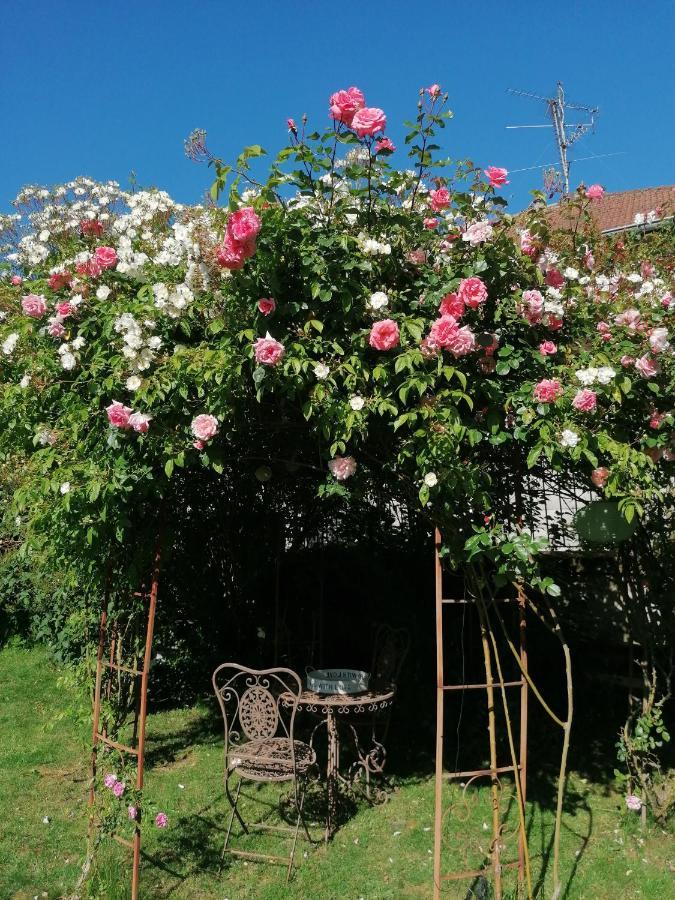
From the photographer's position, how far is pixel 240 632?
20.8ft

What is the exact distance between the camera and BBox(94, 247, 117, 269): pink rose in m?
3.34

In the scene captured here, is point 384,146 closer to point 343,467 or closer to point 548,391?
point 548,391

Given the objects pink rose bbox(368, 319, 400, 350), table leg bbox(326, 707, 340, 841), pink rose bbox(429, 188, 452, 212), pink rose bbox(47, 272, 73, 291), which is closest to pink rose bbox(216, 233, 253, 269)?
pink rose bbox(368, 319, 400, 350)

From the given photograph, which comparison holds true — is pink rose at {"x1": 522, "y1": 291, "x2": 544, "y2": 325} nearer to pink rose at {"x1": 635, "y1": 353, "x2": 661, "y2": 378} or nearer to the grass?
pink rose at {"x1": 635, "y1": 353, "x2": 661, "y2": 378}

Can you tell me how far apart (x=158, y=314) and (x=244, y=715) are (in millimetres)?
2032

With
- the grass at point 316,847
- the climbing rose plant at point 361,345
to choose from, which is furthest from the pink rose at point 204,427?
the grass at point 316,847

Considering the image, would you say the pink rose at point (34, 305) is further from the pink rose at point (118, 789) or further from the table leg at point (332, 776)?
the table leg at point (332, 776)

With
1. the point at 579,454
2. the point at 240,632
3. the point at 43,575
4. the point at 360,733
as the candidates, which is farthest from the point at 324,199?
the point at 43,575

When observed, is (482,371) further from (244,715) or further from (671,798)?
(671,798)

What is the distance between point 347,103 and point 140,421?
4.72 ft

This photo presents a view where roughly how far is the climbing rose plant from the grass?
156cm

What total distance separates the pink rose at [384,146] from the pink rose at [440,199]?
0.28 metres

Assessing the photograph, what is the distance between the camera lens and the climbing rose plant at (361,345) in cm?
289

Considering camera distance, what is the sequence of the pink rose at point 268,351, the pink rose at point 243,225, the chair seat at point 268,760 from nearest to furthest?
the pink rose at point 243,225, the pink rose at point 268,351, the chair seat at point 268,760
